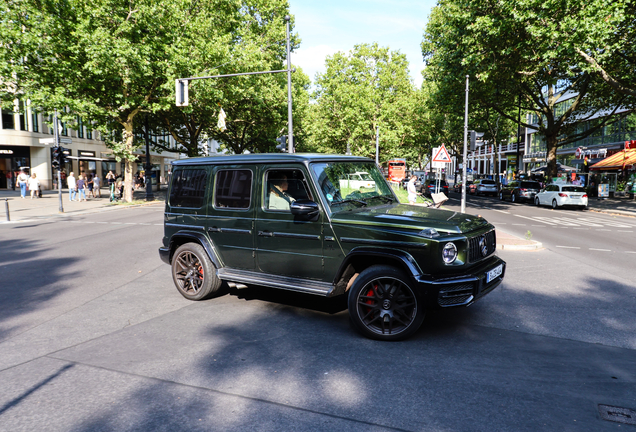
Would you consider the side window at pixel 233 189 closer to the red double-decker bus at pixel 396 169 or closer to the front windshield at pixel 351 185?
the front windshield at pixel 351 185

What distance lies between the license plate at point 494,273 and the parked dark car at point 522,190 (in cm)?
2809

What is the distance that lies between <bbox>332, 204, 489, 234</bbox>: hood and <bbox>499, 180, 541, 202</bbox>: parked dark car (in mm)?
28254

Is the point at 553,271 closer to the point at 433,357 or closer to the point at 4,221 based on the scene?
the point at 433,357

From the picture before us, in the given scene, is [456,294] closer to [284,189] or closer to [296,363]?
[296,363]

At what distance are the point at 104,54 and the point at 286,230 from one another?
2056 centimetres

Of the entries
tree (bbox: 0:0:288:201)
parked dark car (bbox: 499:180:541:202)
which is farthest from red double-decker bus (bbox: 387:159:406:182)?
tree (bbox: 0:0:288:201)

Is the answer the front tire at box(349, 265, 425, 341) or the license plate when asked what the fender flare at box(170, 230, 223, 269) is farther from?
the license plate

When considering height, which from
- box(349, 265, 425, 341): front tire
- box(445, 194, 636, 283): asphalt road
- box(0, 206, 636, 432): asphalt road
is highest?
box(349, 265, 425, 341): front tire

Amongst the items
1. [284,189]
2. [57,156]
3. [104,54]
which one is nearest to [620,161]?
[104,54]

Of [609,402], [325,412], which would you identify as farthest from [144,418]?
[609,402]

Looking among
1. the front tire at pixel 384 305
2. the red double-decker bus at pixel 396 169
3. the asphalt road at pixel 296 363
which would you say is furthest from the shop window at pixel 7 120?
the front tire at pixel 384 305

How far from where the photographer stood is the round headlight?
4398 millimetres

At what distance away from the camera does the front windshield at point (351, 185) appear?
204 inches

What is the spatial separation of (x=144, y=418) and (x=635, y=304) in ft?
20.6
